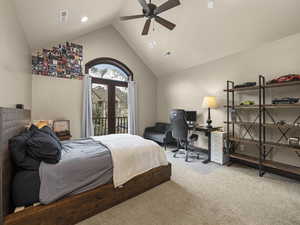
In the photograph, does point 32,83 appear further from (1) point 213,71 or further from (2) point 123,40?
(1) point 213,71

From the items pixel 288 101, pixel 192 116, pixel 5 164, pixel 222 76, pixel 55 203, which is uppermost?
pixel 222 76

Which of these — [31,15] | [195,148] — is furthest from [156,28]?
[195,148]

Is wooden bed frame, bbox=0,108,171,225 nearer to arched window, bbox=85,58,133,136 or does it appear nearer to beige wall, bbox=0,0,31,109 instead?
beige wall, bbox=0,0,31,109

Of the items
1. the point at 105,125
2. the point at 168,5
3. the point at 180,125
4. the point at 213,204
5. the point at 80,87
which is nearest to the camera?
the point at 213,204

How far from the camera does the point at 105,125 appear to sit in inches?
185

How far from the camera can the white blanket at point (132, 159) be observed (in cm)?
194

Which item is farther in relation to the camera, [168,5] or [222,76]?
[222,76]

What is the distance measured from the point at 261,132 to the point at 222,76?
5.24 ft

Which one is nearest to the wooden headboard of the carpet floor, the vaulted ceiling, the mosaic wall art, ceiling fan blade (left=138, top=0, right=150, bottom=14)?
the carpet floor

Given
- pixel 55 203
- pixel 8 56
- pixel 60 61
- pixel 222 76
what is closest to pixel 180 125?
pixel 222 76

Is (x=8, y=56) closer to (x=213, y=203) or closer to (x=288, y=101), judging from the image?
(x=213, y=203)

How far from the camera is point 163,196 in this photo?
2.12 m

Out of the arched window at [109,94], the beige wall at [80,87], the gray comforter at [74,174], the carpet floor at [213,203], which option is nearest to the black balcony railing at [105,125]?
the arched window at [109,94]

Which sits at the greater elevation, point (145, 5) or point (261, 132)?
point (145, 5)
